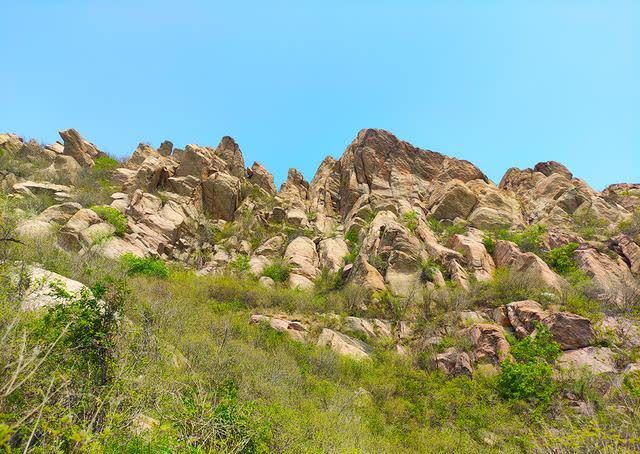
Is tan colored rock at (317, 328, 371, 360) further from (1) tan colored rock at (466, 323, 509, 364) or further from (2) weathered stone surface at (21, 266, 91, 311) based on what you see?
(2) weathered stone surface at (21, 266, 91, 311)

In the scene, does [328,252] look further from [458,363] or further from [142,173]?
[142,173]

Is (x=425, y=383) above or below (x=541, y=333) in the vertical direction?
below

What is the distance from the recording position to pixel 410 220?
3378 centimetres

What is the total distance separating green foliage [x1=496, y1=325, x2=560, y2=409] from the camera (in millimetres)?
16078

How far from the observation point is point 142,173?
124ft

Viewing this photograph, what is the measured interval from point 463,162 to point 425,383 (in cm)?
3223

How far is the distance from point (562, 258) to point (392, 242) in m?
12.0

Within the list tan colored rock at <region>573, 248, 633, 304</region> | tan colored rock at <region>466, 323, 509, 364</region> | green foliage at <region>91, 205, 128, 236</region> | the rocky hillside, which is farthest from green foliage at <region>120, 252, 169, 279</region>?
tan colored rock at <region>573, 248, 633, 304</region>

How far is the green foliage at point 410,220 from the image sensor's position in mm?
32281

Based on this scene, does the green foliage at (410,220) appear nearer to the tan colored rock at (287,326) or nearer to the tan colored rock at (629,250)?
the tan colored rock at (629,250)

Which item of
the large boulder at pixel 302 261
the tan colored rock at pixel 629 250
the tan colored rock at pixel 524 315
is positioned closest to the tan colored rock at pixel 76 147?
the large boulder at pixel 302 261

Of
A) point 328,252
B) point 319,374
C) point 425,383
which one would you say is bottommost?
point 319,374

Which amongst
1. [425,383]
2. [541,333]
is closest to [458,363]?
[425,383]

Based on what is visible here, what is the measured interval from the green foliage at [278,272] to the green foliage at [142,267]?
24.4ft
